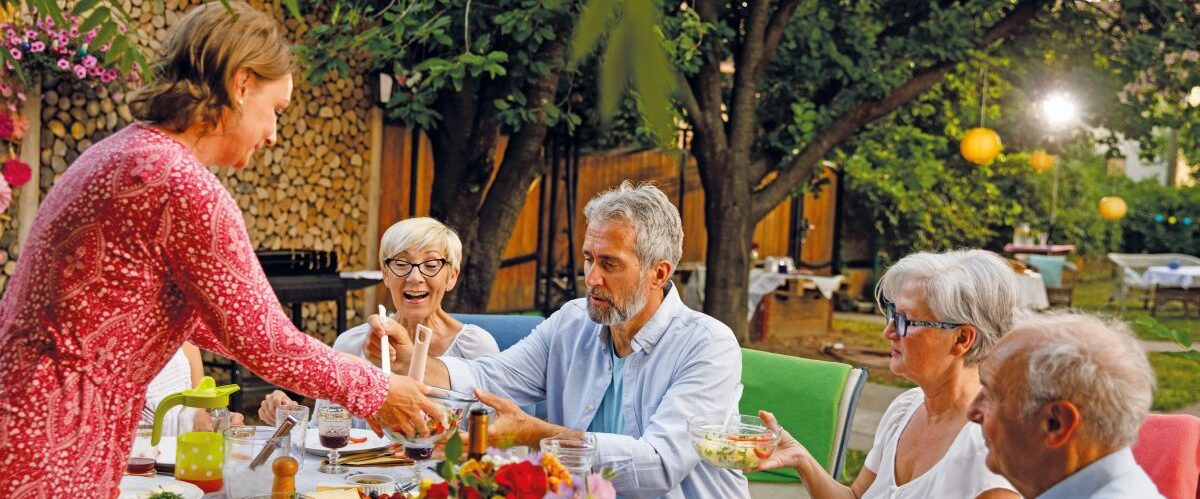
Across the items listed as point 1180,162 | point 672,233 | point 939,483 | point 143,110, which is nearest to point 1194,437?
point 939,483

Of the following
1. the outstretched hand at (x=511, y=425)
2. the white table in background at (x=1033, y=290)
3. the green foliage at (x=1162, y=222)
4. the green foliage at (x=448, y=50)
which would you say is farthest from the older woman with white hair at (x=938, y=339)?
the green foliage at (x=1162, y=222)

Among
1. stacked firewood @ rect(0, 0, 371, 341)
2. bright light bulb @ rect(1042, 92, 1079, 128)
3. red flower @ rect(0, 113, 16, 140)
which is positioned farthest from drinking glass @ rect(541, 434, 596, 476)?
bright light bulb @ rect(1042, 92, 1079, 128)

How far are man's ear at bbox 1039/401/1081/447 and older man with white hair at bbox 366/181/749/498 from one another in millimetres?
1002

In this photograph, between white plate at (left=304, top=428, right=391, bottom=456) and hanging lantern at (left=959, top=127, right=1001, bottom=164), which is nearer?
white plate at (left=304, top=428, right=391, bottom=456)

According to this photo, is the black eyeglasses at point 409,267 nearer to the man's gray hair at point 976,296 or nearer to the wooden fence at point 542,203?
the man's gray hair at point 976,296

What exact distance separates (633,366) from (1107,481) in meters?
1.37

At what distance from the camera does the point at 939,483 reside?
221cm

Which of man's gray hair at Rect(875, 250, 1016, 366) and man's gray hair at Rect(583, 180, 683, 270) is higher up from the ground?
man's gray hair at Rect(583, 180, 683, 270)

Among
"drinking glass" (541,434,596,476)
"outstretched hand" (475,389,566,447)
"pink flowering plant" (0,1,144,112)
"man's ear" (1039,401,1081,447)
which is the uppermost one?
"pink flowering plant" (0,1,144,112)

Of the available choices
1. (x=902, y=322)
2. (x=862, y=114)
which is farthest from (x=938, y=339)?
(x=862, y=114)

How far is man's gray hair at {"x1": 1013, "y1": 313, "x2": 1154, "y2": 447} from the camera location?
154 centimetres

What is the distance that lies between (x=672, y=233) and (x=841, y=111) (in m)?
5.98

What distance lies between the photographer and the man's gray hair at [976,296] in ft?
7.61

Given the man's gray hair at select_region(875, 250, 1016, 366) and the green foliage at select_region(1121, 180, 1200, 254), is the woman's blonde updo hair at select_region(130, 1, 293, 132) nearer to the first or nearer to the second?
the man's gray hair at select_region(875, 250, 1016, 366)
